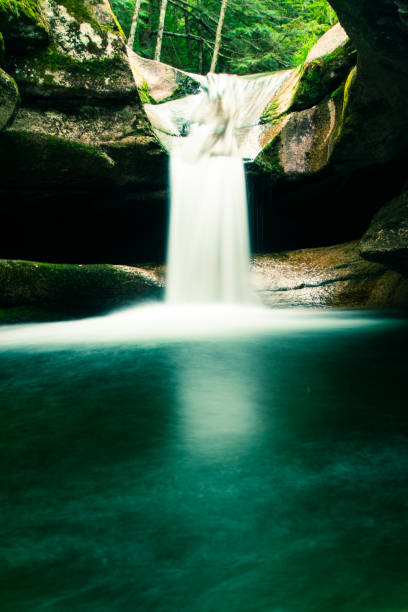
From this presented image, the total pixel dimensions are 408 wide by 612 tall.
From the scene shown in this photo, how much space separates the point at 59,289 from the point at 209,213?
3.10 meters

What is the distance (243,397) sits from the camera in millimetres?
3268

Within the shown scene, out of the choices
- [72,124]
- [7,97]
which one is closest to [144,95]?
[72,124]

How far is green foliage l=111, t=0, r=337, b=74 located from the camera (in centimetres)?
1981

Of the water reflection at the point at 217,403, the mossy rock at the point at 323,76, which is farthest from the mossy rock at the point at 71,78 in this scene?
the water reflection at the point at 217,403

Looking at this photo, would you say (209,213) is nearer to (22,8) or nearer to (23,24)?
(23,24)

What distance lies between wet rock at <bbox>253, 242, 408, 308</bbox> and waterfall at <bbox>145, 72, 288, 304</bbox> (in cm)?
43

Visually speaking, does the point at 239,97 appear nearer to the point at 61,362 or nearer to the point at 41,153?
the point at 41,153

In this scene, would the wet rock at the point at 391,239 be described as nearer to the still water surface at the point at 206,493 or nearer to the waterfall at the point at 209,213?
the waterfall at the point at 209,213

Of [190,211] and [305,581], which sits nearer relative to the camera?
[305,581]

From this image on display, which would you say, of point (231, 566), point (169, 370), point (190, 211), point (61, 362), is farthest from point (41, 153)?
point (231, 566)

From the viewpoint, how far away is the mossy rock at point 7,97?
586 cm

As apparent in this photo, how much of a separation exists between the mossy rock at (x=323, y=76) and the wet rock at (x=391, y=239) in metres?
2.27

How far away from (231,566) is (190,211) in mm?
7828

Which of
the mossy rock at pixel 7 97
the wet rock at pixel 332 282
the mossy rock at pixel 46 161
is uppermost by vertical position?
the mossy rock at pixel 7 97
